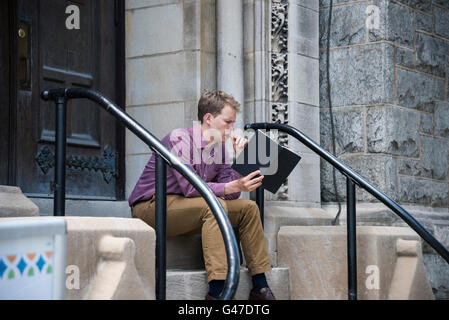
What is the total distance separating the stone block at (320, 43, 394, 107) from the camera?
20.3 feet

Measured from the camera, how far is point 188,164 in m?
4.75

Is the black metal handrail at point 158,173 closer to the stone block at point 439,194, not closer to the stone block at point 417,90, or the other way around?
the stone block at point 417,90

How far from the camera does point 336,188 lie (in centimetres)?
625

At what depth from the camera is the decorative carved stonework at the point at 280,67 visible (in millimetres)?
5996

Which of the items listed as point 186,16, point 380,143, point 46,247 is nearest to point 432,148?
point 380,143

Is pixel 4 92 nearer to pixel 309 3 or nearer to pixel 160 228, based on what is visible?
pixel 160 228

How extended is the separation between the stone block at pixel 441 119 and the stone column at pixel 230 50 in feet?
5.70

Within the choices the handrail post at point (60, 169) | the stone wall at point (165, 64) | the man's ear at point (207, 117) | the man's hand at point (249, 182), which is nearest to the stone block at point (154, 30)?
the stone wall at point (165, 64)

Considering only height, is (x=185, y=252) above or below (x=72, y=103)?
below

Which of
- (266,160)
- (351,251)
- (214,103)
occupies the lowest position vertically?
(351,251)

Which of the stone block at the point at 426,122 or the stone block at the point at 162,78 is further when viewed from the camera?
the stone block at the point at 426,122

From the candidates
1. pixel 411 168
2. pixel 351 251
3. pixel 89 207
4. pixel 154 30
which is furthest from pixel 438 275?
pixel 154 30

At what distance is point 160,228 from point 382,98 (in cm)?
261
